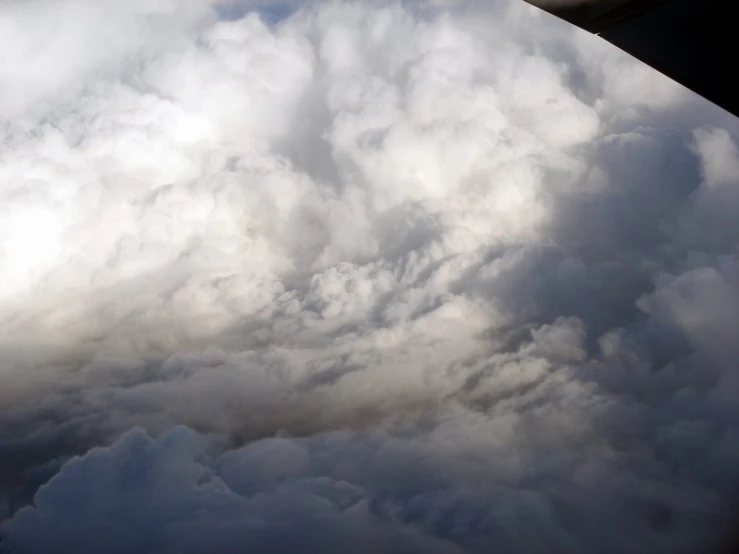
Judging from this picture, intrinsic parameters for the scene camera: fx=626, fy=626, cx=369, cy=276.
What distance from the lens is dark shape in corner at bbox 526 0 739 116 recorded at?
4699mm

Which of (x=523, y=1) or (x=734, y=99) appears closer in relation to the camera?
(x=523, y=1)

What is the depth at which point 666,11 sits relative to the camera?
187 inches

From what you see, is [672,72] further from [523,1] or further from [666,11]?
[523,1]

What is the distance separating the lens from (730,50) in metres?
4.89

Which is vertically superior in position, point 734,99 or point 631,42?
point 631,42

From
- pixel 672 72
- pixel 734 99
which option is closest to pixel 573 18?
pixel 672 72

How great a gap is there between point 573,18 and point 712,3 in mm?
1037

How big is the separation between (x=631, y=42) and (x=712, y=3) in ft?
1.96

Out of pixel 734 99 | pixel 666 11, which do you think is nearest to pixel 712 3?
pixel 666 11

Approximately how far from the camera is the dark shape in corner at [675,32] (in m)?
4.70

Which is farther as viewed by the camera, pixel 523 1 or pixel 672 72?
pixel 672 72

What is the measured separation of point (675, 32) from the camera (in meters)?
4.86

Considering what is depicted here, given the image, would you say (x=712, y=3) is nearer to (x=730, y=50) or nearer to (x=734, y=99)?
(x=730, y=50)

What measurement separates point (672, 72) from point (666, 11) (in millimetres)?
524
